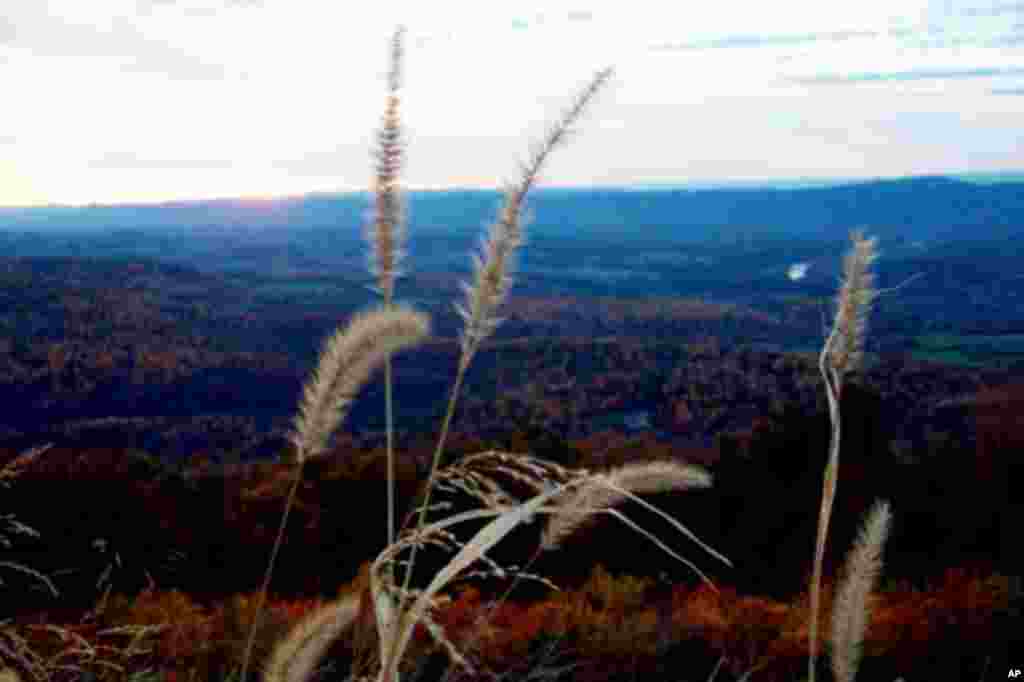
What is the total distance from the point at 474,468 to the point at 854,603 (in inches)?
21.6

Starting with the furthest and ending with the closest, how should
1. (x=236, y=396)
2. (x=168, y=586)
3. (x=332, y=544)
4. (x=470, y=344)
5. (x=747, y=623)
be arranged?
(x=236, y=396) < (x=332, y=544) < (x=168, y=586) < (x=747, y=623) < (x=470, y=344)

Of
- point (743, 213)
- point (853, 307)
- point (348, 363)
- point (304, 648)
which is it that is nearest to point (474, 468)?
point (348, 363)

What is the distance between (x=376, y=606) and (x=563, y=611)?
4309mm

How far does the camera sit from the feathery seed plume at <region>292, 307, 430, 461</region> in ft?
5.32

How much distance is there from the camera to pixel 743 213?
157 m

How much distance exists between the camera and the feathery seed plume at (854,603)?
62.7 inches

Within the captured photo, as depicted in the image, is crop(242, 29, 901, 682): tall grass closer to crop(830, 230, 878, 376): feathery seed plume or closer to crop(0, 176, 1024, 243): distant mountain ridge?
crop(830, 230, 878, 376): feathery seed plume

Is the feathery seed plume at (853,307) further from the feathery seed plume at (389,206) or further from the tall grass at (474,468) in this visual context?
the feathery seed plume at (389,206)

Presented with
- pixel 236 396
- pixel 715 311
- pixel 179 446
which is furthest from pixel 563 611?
pixel 715 311

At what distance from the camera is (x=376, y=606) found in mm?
1451

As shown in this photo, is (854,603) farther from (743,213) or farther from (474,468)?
(743,213)

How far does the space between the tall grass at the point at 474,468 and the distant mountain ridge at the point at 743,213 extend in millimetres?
88303

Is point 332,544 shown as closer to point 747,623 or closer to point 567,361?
point 747,623

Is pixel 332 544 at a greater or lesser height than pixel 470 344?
lesser
